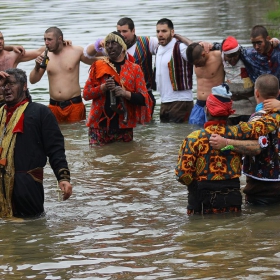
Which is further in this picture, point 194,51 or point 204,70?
point 204,70

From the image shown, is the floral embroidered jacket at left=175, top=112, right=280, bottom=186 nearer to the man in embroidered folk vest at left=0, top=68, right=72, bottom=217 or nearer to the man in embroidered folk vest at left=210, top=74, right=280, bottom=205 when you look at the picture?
the man in embroidered folk vest at left=210, top=74, right=280, bottom=205

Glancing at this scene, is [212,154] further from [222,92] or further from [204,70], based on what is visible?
[204,70]

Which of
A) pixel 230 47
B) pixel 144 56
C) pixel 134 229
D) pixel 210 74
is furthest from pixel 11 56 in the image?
pixel 134 229

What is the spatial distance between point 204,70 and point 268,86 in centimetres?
407

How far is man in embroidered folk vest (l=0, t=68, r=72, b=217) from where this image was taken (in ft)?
21.6

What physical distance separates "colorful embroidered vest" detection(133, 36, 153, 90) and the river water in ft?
2.49

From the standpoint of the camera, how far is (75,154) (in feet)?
33.1

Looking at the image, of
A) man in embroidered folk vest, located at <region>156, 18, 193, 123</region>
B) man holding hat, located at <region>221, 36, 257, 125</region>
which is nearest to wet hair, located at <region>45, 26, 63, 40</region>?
man in embroidered folk vest, located at <region>156, 18, 193, 123</region>

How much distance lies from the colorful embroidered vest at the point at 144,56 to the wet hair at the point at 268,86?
4.65 m

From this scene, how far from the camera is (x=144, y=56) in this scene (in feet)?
37.0

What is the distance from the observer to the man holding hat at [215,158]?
6289 millimetres

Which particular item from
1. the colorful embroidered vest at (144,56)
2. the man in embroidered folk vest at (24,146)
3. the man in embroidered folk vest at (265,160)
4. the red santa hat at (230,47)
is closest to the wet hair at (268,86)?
the man in embroidered folk vest at (265,160)

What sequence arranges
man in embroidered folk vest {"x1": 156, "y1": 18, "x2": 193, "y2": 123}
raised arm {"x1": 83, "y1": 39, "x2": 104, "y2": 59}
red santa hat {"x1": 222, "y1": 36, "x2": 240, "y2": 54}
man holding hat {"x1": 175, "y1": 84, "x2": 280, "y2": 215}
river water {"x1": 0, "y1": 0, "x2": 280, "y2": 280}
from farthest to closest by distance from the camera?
man in embroidered folk vest {"x1": 156, "y1": 18, "x2": 193, "y2": 123}, raised arm {"x1": 83, "y1": 39, "x2": 104, "y2": 59}, red santa hat {"x1": 222, "y1": 36, "x2": 240, "y2": 54}, man holding hat {"x1": 175, "y1": 84, "x2": 280, "y2": 215}, river water {"x1": 0, "y1": 0, "x2": 280, "y2": 280}

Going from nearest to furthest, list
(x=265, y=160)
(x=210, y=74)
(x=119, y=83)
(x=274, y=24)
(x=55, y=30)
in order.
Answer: (x=265, y=160)
(x=119, y=83)
(x=210, y=74)
(x=55, y=30)
(x=274, y=24)
